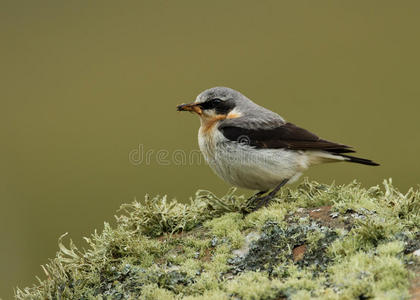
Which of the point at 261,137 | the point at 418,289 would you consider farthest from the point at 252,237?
the point at 261,137

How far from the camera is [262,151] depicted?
6.29m

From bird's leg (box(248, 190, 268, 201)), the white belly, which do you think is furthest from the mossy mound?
the white belly

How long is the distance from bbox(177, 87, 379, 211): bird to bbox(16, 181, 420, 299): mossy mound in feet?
2.48

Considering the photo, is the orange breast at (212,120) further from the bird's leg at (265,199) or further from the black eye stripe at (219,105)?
the bird's leg at (265,199)

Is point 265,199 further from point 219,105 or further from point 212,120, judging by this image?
point 219,105

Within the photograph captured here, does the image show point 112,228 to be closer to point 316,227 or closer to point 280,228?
point 280,228

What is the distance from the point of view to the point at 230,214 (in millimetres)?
5234

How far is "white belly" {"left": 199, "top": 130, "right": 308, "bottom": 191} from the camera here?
6.16 m

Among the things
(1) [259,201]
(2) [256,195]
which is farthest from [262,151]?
(1) [259,201]

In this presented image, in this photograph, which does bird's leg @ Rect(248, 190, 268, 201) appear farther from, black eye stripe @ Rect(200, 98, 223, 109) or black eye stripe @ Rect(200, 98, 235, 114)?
black eye stripe @ Rect(200, 98, 223, 109)

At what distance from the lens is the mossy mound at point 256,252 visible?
3.62 m

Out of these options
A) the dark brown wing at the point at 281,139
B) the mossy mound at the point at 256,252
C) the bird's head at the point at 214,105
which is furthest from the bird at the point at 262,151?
the mossy mound at the point at 256,252

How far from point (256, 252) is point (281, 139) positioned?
91.6 inches

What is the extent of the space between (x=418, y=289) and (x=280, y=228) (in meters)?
1.45
